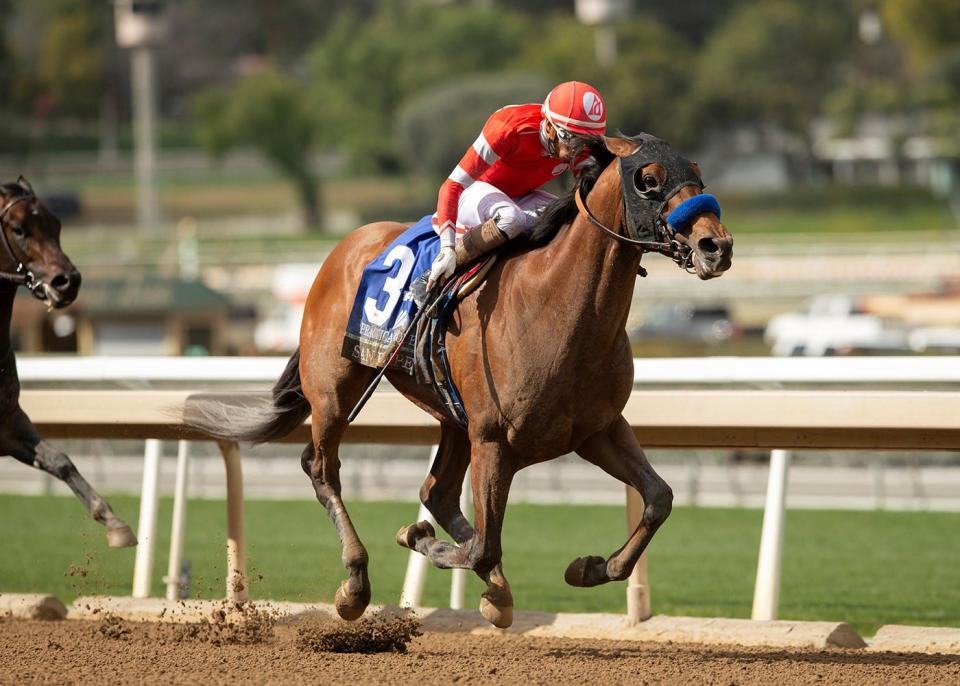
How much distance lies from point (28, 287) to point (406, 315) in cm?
181

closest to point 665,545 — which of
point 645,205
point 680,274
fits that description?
point 645,205

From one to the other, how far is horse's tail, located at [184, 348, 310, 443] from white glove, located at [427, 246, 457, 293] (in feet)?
3.38

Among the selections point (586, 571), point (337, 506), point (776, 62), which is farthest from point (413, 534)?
point (776, 62)

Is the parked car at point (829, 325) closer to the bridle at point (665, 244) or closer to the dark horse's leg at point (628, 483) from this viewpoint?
the dark horse's leg at point (628, 483)

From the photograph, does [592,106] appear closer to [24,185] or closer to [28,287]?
[28,287]

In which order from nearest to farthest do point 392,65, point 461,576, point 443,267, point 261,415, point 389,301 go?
point 443,267, point 389,301, point 261,415, point 461,576, point 392,65

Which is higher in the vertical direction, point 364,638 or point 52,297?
point 52,297

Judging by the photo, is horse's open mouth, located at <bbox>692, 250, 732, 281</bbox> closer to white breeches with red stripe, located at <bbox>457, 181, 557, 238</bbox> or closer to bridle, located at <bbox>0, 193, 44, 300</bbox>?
white breeches with red stripe, located at <bbox>457, 181, 557, 238</bbox>

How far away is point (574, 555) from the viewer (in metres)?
9.01

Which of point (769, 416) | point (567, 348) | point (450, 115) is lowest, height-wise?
point (769, 416)

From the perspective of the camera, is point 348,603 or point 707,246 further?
point 348,603

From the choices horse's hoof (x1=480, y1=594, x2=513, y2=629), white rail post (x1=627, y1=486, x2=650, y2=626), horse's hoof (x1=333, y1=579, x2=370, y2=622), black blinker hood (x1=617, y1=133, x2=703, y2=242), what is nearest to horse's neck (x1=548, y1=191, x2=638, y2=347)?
black blinker hood (x1=617, y1=133, x2=703, y2=242)

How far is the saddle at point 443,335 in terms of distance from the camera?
17.1 feet

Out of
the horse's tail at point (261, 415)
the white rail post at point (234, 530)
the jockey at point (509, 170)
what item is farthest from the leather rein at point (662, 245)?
the white rail post at point (234, 530)
